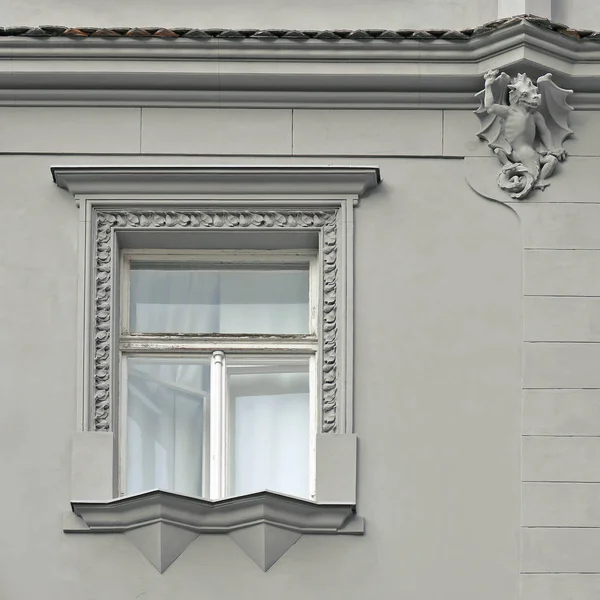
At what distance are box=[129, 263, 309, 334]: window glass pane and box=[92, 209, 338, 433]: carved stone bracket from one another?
1.18 feet

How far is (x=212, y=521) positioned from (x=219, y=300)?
166 cm

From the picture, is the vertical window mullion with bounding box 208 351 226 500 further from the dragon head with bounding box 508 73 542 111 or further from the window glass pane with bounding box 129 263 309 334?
the dragon head with bounding box 508 73 542 111

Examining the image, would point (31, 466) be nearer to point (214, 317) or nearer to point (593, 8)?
point (214, 317)

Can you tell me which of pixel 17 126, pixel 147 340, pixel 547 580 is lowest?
pixel 547 580

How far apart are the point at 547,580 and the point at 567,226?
2314 mm

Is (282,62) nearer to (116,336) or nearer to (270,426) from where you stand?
(116,336)

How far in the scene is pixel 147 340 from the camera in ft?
50.4

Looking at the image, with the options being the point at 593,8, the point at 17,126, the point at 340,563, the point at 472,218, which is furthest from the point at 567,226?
the point at 17,126

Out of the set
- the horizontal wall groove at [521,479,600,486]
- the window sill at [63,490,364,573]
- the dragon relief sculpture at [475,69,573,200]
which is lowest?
the window sill at [63,490,364,573]

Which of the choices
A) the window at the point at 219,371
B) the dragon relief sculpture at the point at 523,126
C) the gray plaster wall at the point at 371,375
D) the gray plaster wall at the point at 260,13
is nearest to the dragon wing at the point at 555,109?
the dragon relief sculpture at the point at 523,126

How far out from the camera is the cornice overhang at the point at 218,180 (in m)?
15.2

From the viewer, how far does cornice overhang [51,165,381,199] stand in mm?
15219

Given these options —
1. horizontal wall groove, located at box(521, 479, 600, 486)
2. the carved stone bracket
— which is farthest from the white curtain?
horizontal wall groove, located at box(521, 479, 600, 486)

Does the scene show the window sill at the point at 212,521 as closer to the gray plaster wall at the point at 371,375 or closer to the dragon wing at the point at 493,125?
the gray plaster wall at the point at 371,375
